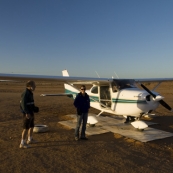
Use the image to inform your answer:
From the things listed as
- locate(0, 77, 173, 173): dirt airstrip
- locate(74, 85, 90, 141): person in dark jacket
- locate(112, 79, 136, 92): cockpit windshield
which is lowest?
→ locate(0, 77, 173, 173): dirt airstrip

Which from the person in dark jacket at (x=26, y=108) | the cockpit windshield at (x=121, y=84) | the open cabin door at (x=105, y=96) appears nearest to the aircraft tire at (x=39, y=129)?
the person in dark jacket at (x=26, y=108)

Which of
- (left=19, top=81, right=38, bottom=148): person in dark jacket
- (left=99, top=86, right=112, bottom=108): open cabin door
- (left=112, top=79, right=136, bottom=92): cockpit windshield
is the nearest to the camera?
(left=19, top=81, right=38, bottom=148): person in dark jacket

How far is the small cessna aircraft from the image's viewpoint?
25.9 feet

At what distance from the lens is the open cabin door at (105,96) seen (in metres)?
9.30

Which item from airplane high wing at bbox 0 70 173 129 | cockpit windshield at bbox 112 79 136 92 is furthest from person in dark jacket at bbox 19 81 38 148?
cockpit windshield at bbox 112 79 136 92

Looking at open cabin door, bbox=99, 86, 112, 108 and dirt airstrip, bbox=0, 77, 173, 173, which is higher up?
open cabin door, bbox=99, 86, 112, 108

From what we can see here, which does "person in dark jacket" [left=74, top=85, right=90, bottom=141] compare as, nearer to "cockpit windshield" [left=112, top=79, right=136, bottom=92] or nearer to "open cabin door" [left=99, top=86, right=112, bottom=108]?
"cockpit windshield" [left=112, top=79, right=136, bottom=92]

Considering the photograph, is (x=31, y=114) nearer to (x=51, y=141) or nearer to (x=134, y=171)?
(x=51, y=141)

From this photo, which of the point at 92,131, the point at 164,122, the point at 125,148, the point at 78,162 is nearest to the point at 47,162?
the point at 78,162

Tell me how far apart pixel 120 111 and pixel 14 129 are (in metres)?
4.51

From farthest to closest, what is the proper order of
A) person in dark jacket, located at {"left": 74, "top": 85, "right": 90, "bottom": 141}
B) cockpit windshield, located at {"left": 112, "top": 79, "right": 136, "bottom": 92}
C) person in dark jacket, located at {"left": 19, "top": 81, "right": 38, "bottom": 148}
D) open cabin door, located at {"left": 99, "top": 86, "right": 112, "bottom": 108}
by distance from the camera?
1. open cabin door, located at {"left": 99, "top": 86, "right": 112, "bottom": 108}
2. cockpit windshield, located at {"left": 112, "top": 79, "right": 136, "bottom": 92}
3. person in dark jacket, located at {"left": 74, "top": 85, "right": 90, "bottom": 141}
4. person in dark jacket, located at {"left": 19, "top": 81, "right": 38, "bottom": 148}

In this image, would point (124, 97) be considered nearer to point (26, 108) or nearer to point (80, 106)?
point (80, 106)

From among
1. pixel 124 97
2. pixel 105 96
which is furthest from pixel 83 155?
pixel 105 96

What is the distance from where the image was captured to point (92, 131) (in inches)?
318
